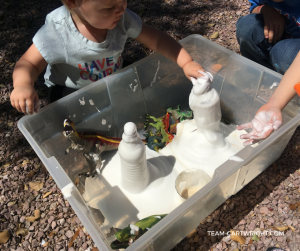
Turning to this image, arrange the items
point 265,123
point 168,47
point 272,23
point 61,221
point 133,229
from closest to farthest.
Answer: point 133,229 < point 265,123 < point 61,221 < point 168,47 < point 272,23

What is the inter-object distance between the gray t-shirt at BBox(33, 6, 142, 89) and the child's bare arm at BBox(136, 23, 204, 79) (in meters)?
0.04

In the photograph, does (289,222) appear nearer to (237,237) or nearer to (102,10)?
(237,237)

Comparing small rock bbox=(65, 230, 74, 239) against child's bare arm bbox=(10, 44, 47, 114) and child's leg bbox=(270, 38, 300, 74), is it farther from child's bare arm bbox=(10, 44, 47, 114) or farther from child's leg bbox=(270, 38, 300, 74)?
child's leg bbox=(270, 38, 300, 74)

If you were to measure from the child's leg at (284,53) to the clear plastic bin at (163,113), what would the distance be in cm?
17

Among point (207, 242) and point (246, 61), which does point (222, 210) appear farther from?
point (246, 61)

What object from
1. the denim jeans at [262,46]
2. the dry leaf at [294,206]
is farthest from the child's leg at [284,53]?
the dry leaf at [294,206]

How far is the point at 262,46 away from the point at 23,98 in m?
0.99

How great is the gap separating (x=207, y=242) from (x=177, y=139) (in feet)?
1.23

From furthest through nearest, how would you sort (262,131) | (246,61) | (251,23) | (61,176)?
1. (251,23)
2. (246,61)
3. (262,131)
4. (61,176)

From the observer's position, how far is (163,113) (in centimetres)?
118

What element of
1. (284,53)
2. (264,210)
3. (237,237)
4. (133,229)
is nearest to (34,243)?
(133,229)

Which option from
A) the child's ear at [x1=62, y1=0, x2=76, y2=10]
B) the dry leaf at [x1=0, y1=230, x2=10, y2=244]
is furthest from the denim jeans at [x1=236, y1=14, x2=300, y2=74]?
the dry leaf at [x1=0, y1=230, x2=10, y2=244]

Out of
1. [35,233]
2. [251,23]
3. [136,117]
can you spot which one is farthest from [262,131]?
[35,233]

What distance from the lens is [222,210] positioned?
2.95 feet
